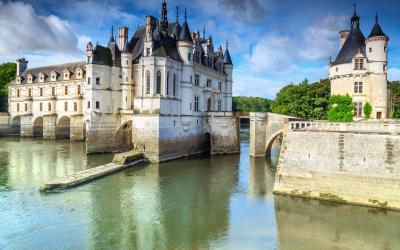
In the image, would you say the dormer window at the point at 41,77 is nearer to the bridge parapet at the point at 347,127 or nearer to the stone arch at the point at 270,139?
the stone arch at the point at 270,139

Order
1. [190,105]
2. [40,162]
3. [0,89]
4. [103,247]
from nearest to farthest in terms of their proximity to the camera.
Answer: [103,247] → [40,162] → [190,105] → [0,89]

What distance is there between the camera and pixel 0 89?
64750 mm

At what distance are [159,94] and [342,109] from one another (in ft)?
53.1

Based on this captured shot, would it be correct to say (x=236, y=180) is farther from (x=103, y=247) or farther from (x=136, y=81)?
(x=136, y=81)

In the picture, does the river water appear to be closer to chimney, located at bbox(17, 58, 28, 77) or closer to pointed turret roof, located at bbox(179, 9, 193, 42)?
pointed turret roof, located at bbox(179, 9, 193, 42)

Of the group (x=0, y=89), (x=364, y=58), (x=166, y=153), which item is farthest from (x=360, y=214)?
(x=0, y=89)

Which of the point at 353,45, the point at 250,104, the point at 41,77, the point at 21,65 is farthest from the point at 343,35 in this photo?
the point at 250,104

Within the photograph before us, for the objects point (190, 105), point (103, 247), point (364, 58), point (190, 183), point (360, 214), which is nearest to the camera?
point (103, 247)

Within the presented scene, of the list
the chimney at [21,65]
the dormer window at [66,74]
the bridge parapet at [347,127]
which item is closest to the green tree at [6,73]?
the chimney at [21,65]

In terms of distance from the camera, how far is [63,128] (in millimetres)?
49844

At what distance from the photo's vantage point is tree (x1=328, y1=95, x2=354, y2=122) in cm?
2775

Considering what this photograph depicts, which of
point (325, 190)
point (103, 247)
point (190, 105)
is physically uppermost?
point (190, 105)

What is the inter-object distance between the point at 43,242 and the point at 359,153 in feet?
51.6

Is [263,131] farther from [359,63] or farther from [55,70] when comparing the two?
[55,70]
